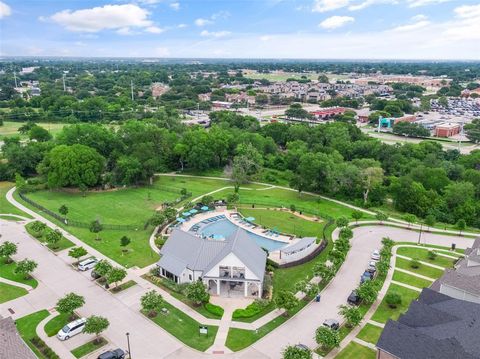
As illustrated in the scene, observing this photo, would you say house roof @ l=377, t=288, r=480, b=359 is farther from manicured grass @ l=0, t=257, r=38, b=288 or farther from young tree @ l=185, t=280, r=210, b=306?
manicured grass @ l=0, t=257, r=38, b=288

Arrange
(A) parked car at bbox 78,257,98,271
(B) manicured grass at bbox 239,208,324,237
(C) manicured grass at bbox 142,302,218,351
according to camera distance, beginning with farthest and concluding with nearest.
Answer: (B) manicured grass at bbox 239,208,324,237, (A) parked car at bbox 78,257,98,271, (C) manicured grass at bbox 142,302,218,351

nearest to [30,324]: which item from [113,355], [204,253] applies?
[113,355]

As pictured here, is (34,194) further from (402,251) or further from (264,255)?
(402,251)

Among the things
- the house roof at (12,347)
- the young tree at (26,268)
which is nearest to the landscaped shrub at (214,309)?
the house roof at (12,347)

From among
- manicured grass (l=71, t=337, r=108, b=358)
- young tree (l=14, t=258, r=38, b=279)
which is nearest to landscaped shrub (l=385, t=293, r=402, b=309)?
manicured grass (l=71, t=337, r=108, b=358)

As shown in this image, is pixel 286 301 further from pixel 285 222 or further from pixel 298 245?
pixel 285 222

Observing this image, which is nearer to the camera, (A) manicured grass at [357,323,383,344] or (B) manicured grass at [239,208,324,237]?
(A) manicured grass at [357,323,383,344]
